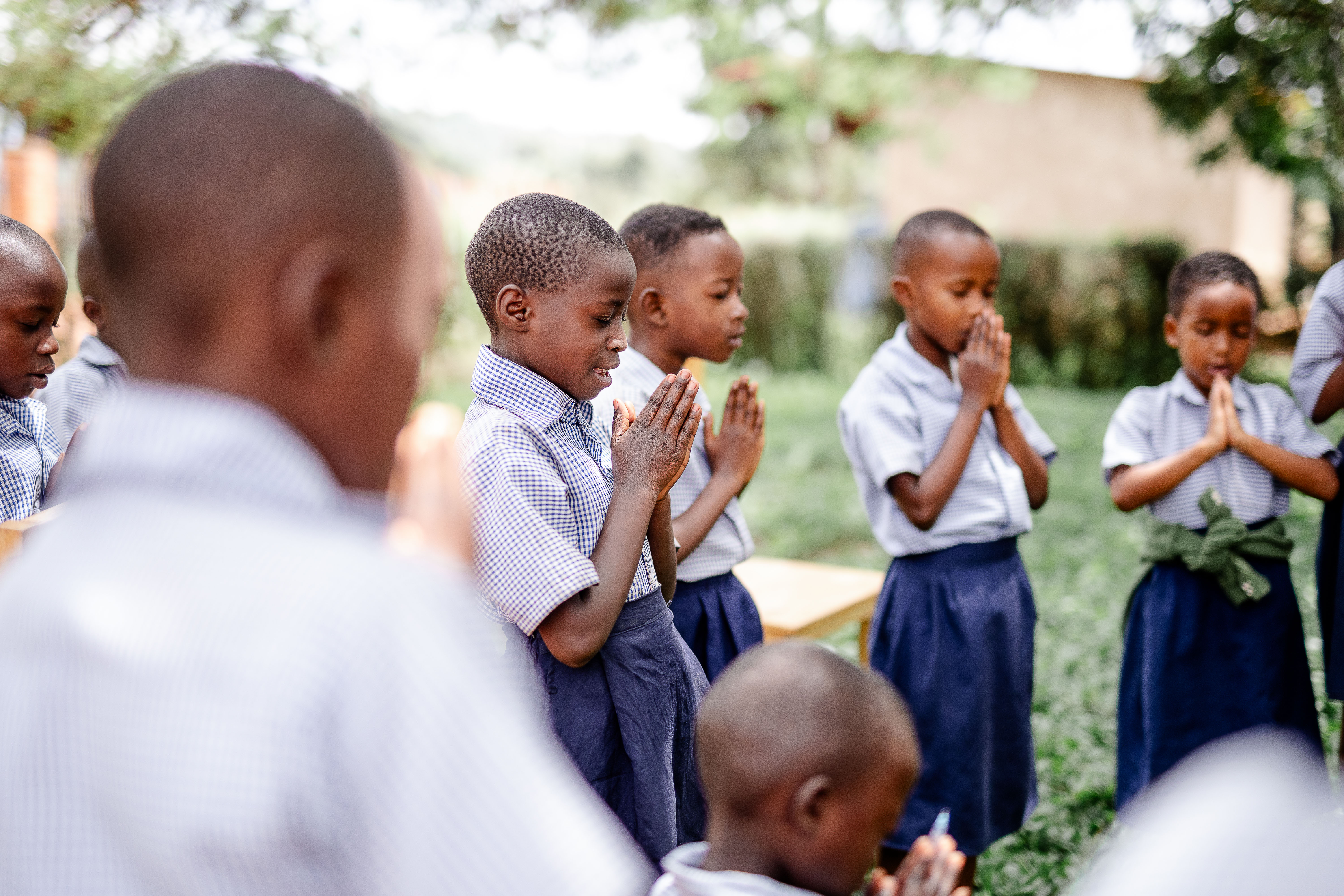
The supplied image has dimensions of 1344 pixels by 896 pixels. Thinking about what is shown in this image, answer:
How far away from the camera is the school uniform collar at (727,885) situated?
4.12 feet

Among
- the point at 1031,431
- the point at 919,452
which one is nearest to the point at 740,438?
the point at 919,452

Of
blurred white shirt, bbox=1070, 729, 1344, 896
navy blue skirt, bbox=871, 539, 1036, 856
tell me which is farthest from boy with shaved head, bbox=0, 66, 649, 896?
navy blue skirt, bbox=871, 539, 1036, 856

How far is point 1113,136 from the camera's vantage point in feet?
65.0

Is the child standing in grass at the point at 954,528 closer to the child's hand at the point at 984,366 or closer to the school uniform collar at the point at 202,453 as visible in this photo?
the child's hand at the point at 984,366

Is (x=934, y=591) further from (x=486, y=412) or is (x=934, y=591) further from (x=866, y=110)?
(x=866, y=110)

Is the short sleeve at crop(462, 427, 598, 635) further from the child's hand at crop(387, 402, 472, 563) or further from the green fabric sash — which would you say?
the green fabric sash

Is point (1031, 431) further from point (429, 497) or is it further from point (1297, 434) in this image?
point (429, 497)

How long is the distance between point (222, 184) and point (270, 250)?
64 millimetres

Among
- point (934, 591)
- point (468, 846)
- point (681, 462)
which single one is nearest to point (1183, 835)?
point (468, 846)

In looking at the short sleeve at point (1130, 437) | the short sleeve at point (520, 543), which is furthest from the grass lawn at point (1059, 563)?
the short sleeve at point (520, 543)

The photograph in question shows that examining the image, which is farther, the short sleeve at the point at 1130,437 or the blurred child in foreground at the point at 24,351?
the short sleeve at the point at 1130,437

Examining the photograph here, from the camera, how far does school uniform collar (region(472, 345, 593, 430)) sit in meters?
2.03

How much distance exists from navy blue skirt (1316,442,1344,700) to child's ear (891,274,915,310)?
138cm

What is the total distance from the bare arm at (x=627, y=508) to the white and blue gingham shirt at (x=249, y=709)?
41.8 inches
